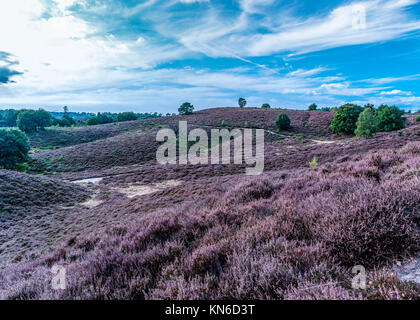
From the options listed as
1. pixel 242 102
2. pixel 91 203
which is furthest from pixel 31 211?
pixel 242 102

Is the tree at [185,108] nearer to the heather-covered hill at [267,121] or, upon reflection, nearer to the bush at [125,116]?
the heather-covered hill at [267,121]

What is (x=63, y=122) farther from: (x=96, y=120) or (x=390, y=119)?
(x=390, y=119)

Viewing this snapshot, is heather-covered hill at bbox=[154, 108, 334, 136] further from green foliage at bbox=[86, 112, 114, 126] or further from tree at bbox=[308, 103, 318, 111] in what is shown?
green foliage at bbox=[86, 112, 114, 126]

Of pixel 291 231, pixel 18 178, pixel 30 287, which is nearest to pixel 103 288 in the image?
pixel 30 287

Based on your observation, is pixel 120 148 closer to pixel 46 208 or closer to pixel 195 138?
pixel 195 138

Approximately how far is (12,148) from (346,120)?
3032 inches

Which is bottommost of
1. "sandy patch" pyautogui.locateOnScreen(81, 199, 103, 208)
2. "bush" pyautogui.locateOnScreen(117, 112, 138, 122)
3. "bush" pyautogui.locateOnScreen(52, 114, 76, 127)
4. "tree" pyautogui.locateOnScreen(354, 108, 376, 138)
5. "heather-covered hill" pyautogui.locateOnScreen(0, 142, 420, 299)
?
"sandy patch" pyautogui.locateOnScreen(81, 199, 103, 208)

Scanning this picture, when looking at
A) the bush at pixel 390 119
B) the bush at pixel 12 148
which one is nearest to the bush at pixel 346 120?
the bush at pixel 390 119

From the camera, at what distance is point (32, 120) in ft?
245

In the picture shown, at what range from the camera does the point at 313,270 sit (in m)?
2.35

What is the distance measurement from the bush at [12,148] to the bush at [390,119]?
81780 mm

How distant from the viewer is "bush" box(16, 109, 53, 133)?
73.5 m

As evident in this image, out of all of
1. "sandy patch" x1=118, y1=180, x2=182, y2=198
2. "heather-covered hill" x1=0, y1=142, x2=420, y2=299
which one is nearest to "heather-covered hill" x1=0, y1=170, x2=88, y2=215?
"sandy patch" x1=118, y1=180, x2=182, y2=198

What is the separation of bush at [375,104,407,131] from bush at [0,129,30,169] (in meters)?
81.8
